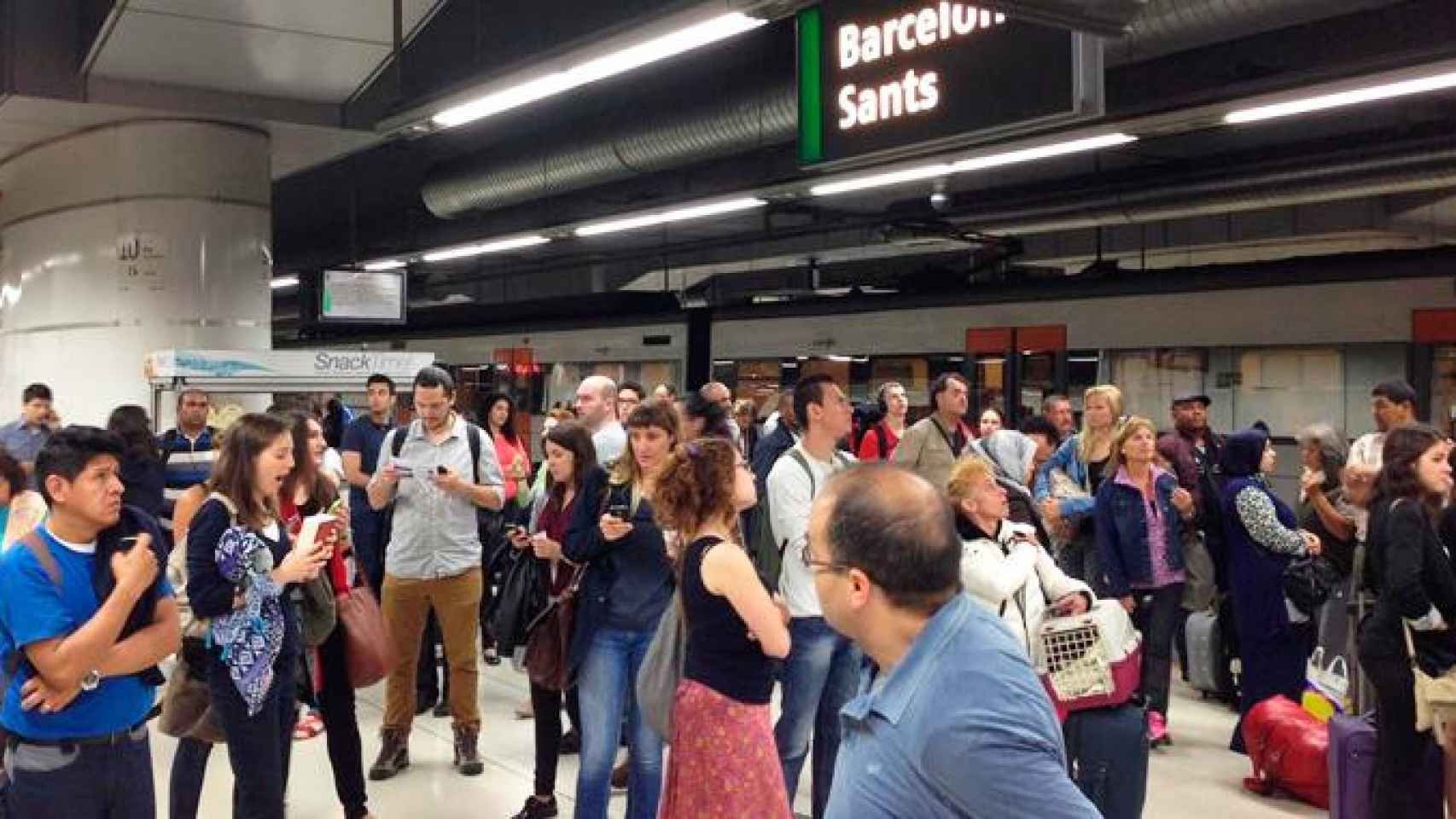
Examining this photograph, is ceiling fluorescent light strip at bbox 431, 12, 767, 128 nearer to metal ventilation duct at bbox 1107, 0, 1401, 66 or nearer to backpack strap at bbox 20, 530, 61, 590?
metal ventilation duct at bbox 1107, 0, 1401, 66

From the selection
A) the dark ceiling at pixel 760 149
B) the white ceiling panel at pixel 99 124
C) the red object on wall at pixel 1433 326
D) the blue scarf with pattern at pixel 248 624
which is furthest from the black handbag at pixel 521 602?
the red object on wall at pixel 1433 326

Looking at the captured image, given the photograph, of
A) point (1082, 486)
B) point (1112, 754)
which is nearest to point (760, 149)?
point (1082, 486)

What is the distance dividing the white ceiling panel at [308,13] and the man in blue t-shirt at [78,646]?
4877 millimetres

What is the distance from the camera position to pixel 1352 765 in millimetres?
4191

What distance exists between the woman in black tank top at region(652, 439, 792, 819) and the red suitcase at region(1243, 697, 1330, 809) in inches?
106

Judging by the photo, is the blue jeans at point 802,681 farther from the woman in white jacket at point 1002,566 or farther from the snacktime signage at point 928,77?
the snacktime signage at point 928,77

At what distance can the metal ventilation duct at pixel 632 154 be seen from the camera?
8.39m

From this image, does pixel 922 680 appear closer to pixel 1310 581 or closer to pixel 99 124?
pixel 1310 581

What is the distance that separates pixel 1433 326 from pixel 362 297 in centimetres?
918

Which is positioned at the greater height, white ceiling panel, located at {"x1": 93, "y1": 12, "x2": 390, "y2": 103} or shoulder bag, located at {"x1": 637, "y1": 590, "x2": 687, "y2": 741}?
white ceiling panel, located at {"x1": 93, "y1": 12, "x2": 390, "y2": 103}

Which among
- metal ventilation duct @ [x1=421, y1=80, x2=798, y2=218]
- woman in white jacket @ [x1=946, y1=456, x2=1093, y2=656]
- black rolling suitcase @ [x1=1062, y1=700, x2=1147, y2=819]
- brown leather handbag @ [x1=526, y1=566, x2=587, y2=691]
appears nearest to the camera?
woman in white jacket @ [x1=946, y1=456, x2=1093, y2=656]

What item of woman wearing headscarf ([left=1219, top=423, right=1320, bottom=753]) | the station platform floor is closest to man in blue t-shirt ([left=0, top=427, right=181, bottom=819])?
the station platform floor

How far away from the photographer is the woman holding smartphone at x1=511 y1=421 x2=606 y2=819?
4566 millimetres

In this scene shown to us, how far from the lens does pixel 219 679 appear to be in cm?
341
